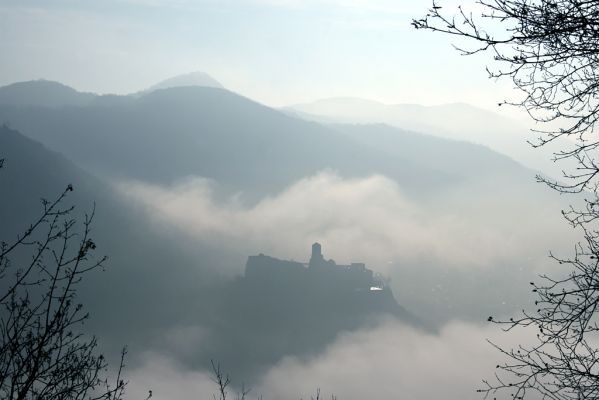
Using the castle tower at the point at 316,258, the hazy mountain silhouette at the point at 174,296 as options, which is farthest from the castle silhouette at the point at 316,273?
the hazy mountain silhouette at the point at 174,296

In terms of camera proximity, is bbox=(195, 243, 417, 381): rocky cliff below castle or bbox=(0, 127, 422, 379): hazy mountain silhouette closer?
bbox=(195, 243, 417, 381): rocky cliff below castle

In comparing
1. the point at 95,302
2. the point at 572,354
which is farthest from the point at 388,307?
the point at 572,354

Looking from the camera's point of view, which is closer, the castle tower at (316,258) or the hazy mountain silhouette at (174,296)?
the castle tower at (316,258)

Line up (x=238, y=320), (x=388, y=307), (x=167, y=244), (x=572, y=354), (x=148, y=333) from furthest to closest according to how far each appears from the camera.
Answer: (x=167, y=244), (x=148, y=333), (x=238, y=320), (x=388, y=307), (x=572, y=354)

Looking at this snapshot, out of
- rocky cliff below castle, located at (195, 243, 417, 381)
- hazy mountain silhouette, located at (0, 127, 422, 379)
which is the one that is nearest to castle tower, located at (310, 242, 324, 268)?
rocky cliff below castle, located at (195, 243, 417, 381)

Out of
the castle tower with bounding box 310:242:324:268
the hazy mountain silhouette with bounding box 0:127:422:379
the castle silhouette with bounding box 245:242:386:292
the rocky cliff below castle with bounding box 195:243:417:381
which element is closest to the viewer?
the castle tower with bounding box 310:242:324:268

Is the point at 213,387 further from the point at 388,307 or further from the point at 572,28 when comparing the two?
the point at 572,28

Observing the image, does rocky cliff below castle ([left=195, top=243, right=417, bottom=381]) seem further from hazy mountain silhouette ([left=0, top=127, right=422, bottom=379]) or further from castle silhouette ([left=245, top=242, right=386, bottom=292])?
hazy mountain silhouette ([left=0, top=127, right=422, bottom=379])

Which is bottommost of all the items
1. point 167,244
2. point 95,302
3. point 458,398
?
point 458,398

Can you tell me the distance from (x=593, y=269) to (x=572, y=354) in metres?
0.72

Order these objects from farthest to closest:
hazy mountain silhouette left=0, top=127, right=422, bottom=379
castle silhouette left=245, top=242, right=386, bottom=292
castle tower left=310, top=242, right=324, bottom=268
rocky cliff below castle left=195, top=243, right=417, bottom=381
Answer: hazy mountain silhouette left=0, top=127, right=422, bottom=379 < rocky cliff below castle left=195, top=243, right=417, bottom=381 < castle silhouette left=245, top=242, right=386, bottom=292 < castle tower left=310, top=242, right=324, bottom=268

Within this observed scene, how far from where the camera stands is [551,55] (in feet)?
17.5

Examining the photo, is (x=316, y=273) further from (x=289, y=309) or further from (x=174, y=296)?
(x=174, y=296)

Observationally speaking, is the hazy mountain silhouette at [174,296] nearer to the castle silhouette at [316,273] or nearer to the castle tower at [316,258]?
the castle silhouette at [316,273]
